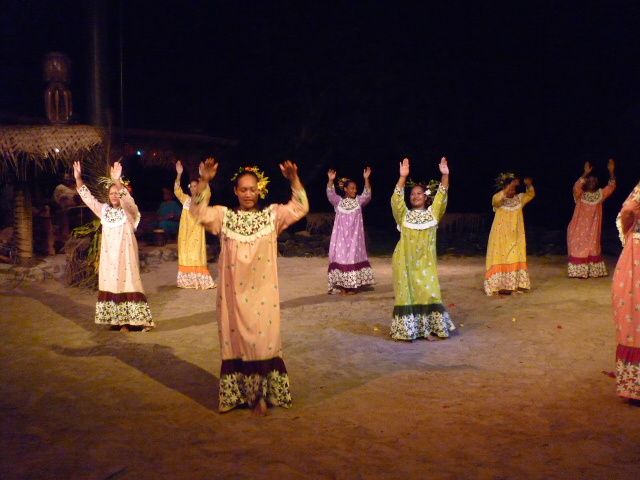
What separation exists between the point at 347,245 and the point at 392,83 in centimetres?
1240

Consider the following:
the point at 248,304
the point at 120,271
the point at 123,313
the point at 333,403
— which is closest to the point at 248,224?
the point at 248,304

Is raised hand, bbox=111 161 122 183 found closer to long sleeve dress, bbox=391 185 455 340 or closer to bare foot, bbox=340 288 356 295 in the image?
long sleeve dress, bbox=391 185 455 340

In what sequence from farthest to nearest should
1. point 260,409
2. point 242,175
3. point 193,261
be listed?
point 193,261
point 242,175
point 260,409

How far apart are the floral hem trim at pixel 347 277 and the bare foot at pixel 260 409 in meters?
6.28

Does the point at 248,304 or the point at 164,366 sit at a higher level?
the point at 248,304

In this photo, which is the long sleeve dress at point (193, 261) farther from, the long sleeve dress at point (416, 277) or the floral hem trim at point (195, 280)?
the long sleeve dress at point (416, 277)

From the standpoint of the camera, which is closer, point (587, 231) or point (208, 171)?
point (208, 171)

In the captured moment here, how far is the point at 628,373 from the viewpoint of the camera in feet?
18.4

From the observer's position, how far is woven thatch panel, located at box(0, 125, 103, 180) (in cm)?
1316

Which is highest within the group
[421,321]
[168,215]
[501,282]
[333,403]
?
[168,215]

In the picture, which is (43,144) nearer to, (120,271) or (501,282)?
(120,271)

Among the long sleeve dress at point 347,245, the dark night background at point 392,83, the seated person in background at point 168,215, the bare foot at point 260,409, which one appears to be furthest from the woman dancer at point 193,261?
the dark night background at point 392,83

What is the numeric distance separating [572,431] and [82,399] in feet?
13.4

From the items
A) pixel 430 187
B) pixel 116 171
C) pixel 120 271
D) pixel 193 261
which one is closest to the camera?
pixel 116 171
